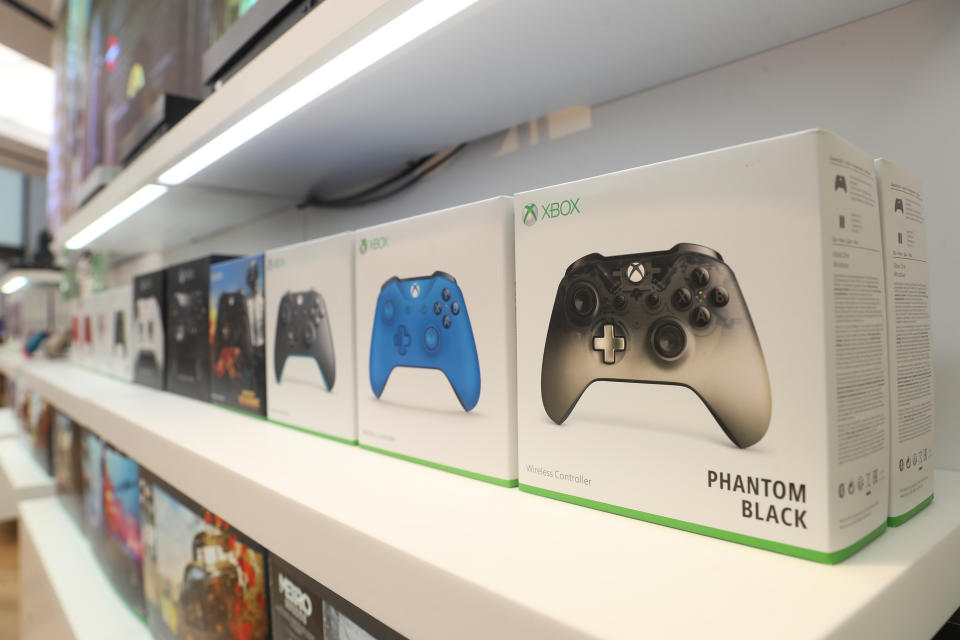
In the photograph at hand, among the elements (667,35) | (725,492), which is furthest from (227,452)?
(667,35)

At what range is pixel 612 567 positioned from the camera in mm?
256

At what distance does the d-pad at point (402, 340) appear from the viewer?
0.46 m

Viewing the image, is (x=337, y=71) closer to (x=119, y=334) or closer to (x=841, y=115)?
(x=841, y=115)

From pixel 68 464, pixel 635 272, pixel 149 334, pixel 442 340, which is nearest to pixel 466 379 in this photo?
pixel 442 340

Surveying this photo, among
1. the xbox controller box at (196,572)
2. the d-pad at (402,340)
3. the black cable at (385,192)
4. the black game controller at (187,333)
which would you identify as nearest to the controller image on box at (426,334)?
the d-pad at (402,340)

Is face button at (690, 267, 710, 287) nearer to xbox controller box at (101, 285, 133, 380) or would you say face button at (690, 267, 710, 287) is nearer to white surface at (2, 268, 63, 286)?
xbox controller box at (101, 285, 133, 380)

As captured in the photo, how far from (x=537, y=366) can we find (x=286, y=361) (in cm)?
36

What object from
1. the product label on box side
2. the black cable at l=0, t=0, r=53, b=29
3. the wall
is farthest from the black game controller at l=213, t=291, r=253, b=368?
the black cable at l=0, t=0, r=53, b=29

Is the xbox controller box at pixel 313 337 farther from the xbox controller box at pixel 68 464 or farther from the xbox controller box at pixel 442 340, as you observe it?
the xbox controller box at pixel 68 464

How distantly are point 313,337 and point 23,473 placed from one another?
5.23 feet

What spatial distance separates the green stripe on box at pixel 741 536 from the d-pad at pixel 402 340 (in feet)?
0.60

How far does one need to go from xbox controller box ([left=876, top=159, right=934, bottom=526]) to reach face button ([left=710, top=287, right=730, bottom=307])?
0.10 meters

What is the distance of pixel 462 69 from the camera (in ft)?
1.64

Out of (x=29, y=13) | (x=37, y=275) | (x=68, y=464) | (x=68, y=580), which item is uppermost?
(x=29, y=13)
